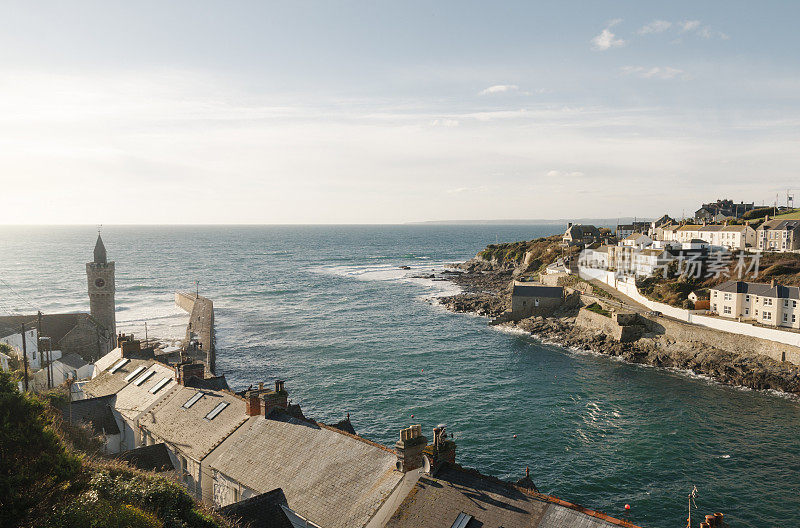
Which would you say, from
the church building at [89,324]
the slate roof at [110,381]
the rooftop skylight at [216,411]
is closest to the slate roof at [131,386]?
the slate roof at [110,381]

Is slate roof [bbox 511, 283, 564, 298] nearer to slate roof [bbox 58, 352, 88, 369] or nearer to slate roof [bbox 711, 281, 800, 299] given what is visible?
slate roof [bbox 711, 281, 800, 299]

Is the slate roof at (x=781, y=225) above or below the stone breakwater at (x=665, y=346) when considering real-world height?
above

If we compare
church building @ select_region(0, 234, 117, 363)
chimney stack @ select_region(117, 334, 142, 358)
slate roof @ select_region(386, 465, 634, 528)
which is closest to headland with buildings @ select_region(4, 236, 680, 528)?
slate roof @ select_region(386, 465, 634, 528)

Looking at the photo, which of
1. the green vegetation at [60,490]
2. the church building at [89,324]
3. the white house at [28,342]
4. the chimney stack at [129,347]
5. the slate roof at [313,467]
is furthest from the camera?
the church building at [89,324]

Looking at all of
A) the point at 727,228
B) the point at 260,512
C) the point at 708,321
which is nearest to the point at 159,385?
the point at 260,512

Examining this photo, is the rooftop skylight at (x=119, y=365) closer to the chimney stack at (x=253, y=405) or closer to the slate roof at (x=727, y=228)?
the chimney stack at (x=253, y=405)

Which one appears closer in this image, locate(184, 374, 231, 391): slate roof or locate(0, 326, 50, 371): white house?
locate(184, 374, 231, 391): slate roof
